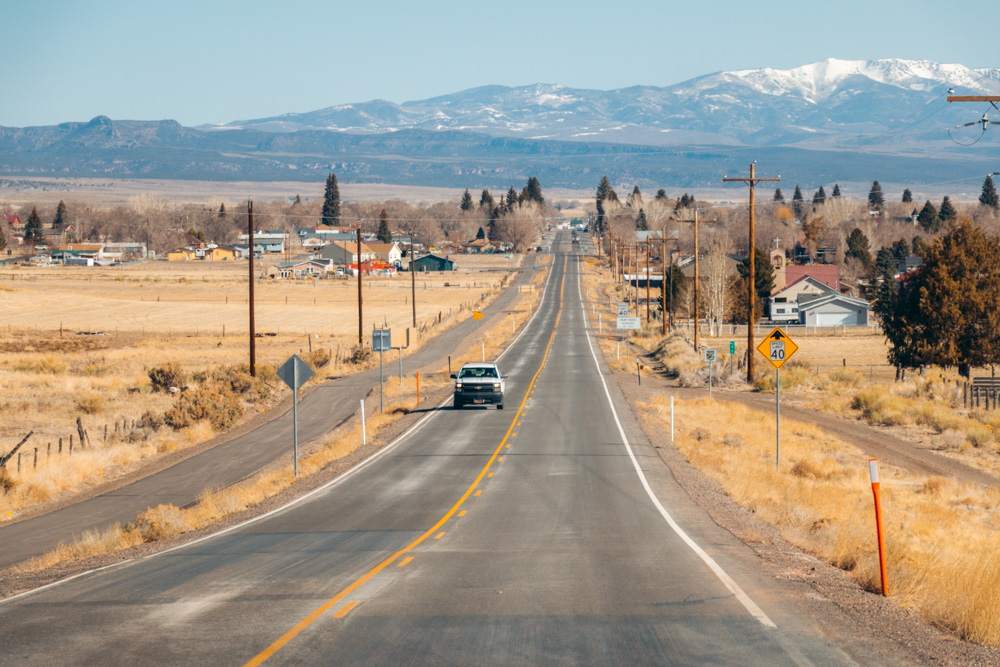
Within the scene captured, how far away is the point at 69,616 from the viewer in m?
10.1

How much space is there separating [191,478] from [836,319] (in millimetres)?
85711

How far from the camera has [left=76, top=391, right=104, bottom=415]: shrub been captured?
121ft

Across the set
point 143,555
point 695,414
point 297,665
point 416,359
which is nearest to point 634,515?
point 143,555

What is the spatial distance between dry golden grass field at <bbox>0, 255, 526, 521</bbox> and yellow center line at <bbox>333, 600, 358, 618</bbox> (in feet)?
54.9

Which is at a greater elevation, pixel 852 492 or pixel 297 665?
pixel 297 665

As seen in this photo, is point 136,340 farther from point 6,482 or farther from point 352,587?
point 352,587

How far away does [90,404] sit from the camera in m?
37.3

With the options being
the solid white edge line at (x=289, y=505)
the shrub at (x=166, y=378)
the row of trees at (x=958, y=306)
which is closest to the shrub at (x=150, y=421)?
the shrub at (x=166, y=378)

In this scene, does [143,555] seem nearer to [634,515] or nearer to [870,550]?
[634,515]

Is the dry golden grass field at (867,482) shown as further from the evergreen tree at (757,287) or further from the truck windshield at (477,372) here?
the evergreen tree at (757,287)

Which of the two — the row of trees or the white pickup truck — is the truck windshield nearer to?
the white pickup truck

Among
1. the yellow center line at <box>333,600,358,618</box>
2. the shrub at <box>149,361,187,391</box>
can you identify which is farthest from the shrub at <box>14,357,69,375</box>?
the yellow center line at <box>333,600,358,618</box>

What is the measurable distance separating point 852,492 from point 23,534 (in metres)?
20.4

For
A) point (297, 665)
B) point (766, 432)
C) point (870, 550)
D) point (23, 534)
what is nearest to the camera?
point (297, 665)
